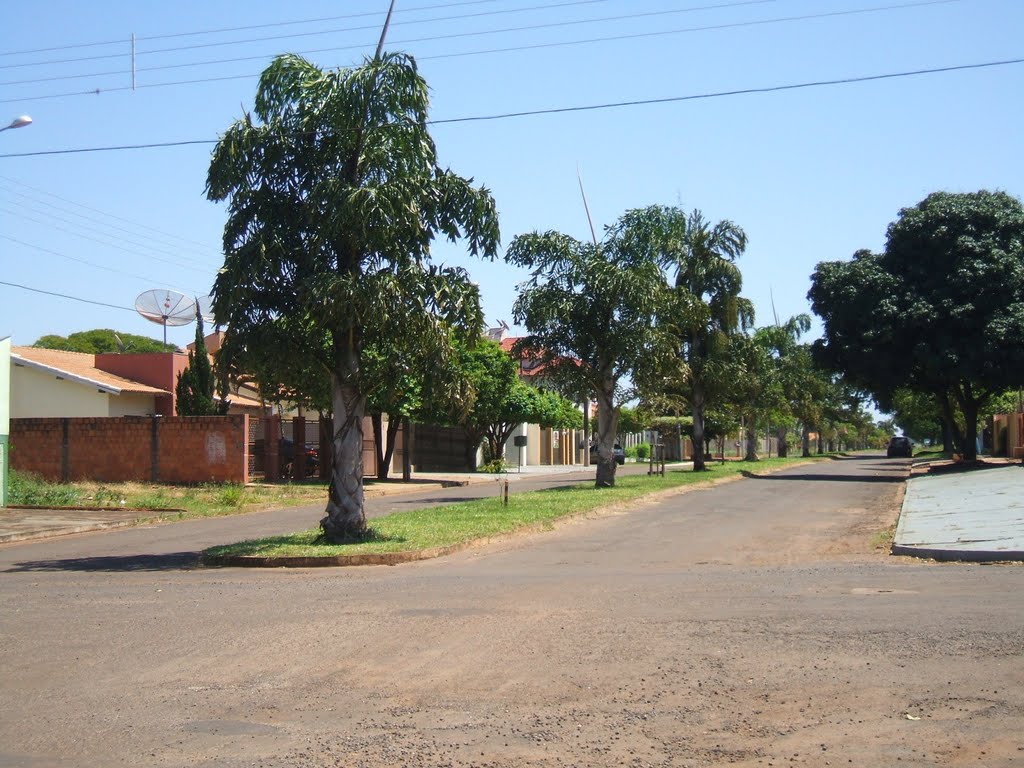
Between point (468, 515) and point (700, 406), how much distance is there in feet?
82.3

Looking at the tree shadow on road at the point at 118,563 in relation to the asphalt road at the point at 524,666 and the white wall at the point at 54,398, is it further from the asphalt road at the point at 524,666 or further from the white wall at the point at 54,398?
the white wall at the point at 54,398

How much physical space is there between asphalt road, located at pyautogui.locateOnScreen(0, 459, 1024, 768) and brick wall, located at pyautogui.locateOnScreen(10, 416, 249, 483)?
1759 cm

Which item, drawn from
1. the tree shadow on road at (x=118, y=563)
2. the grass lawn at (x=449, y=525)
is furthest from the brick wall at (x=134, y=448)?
the tree shadow on road at (x=118, y=563)

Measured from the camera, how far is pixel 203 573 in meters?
14.3

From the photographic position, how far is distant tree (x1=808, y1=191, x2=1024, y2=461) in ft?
122

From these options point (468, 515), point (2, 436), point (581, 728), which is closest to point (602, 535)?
point (468, 515)

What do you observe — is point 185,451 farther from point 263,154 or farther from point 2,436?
point 263,154

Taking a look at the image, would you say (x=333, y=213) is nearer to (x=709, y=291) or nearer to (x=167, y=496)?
(x=167, y=496)

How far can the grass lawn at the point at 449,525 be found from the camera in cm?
1544

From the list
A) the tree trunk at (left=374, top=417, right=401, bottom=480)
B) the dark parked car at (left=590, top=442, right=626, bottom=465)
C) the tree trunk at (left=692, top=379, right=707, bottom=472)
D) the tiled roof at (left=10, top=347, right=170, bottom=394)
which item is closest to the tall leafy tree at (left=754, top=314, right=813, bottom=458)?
the dark parked car at (left=590, top=442, right=626, bottom=465)

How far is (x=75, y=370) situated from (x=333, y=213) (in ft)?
86.4

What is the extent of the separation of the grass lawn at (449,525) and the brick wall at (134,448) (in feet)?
33.0

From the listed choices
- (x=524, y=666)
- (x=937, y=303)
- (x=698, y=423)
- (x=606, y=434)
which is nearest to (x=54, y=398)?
(x=606, y=434)

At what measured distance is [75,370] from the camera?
37.8m
